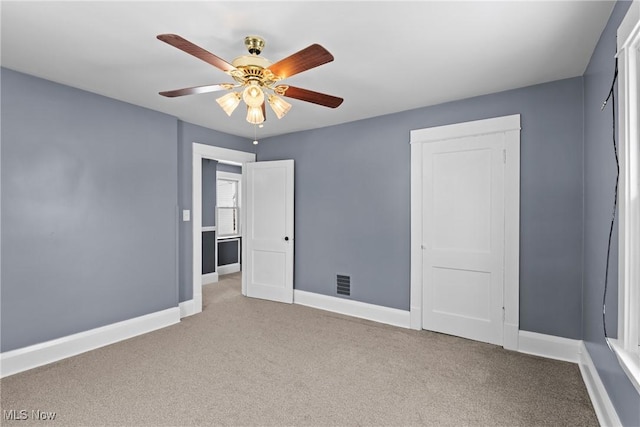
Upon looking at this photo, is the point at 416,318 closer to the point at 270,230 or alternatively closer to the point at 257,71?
the point at 270,230

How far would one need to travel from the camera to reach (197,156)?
169 inches

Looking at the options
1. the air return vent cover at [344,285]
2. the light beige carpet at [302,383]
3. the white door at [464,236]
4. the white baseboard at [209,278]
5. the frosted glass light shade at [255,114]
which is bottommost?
the light beige carpet at [302,383]

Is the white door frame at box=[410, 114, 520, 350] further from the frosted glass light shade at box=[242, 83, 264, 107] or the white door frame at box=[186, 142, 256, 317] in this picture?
the white door frame at box=[186, 142, 256, 317]

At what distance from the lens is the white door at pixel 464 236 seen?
3195 millimetres

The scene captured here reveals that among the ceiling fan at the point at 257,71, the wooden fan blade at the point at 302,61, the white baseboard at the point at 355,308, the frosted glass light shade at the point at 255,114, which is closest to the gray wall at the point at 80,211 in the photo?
the ceiling fan at the point at 257,71

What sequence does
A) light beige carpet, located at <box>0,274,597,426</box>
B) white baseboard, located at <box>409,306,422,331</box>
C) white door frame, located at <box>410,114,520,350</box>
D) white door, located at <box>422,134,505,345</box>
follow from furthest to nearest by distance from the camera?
white baseboard, located at <box>409,306,422,331</box>
white door, located at <box>422,134,505,345</box>
white door frame, located at <box>410,114,520,350</box>
light beige carpet, located at <box>0,274,597,426</box>

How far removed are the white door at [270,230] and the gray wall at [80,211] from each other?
1.30 metres

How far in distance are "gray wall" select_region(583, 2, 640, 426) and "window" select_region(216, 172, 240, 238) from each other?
5965 mm

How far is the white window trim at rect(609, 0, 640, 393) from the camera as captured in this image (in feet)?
5.07

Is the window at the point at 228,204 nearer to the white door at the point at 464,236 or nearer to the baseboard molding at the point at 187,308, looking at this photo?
the baseboard molding at the point at 187,308

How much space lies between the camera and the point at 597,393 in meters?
2.16

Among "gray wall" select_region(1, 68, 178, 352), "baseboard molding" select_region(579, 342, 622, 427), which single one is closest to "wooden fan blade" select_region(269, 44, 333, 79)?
"gray wall" select_region(1, 68, 178, 352)

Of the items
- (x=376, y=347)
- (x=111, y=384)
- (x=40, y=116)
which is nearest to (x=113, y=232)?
(x=40, y=116)

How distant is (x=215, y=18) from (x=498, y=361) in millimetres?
3416
